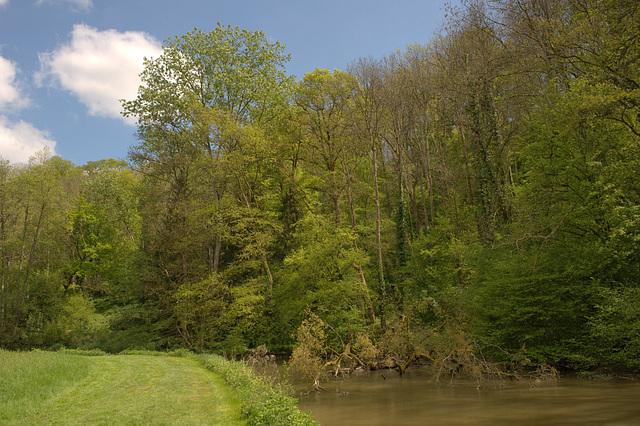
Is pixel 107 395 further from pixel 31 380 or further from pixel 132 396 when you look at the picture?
pixel 31 380

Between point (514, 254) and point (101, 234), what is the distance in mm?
38969

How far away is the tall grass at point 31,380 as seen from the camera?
9812 mm

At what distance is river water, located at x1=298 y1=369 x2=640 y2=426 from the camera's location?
34.0 ft

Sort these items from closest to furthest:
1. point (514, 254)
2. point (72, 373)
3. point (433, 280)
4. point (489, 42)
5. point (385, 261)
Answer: point (72, 373) < point (514, 254) < point (489, 42) < point (433, 280) < point (385, 261)

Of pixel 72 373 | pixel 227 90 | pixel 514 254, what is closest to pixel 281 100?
pixel 227 90

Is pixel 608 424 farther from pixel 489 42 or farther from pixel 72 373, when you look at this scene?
pixel 489 42

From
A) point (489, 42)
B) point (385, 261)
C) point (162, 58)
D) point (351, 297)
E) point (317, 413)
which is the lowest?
point (317, 413)

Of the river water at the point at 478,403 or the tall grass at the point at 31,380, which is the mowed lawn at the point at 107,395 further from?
the river water at the point at 478,403

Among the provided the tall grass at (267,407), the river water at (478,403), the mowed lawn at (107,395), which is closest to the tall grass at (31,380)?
the mowed lawn at (107,395)

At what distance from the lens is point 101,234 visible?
4312 cm

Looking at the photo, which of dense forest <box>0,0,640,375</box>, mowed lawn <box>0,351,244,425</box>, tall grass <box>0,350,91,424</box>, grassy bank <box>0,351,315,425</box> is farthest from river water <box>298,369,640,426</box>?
tall grass <box>0,350,91,424</box>

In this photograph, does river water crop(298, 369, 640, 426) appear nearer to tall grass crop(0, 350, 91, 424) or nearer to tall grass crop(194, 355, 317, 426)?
tall grass crop(194, 355, 317, 426)

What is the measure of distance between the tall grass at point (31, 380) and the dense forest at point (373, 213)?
7.69m

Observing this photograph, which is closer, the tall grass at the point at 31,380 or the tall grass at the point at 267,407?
the tall grass at the point at 267,407
